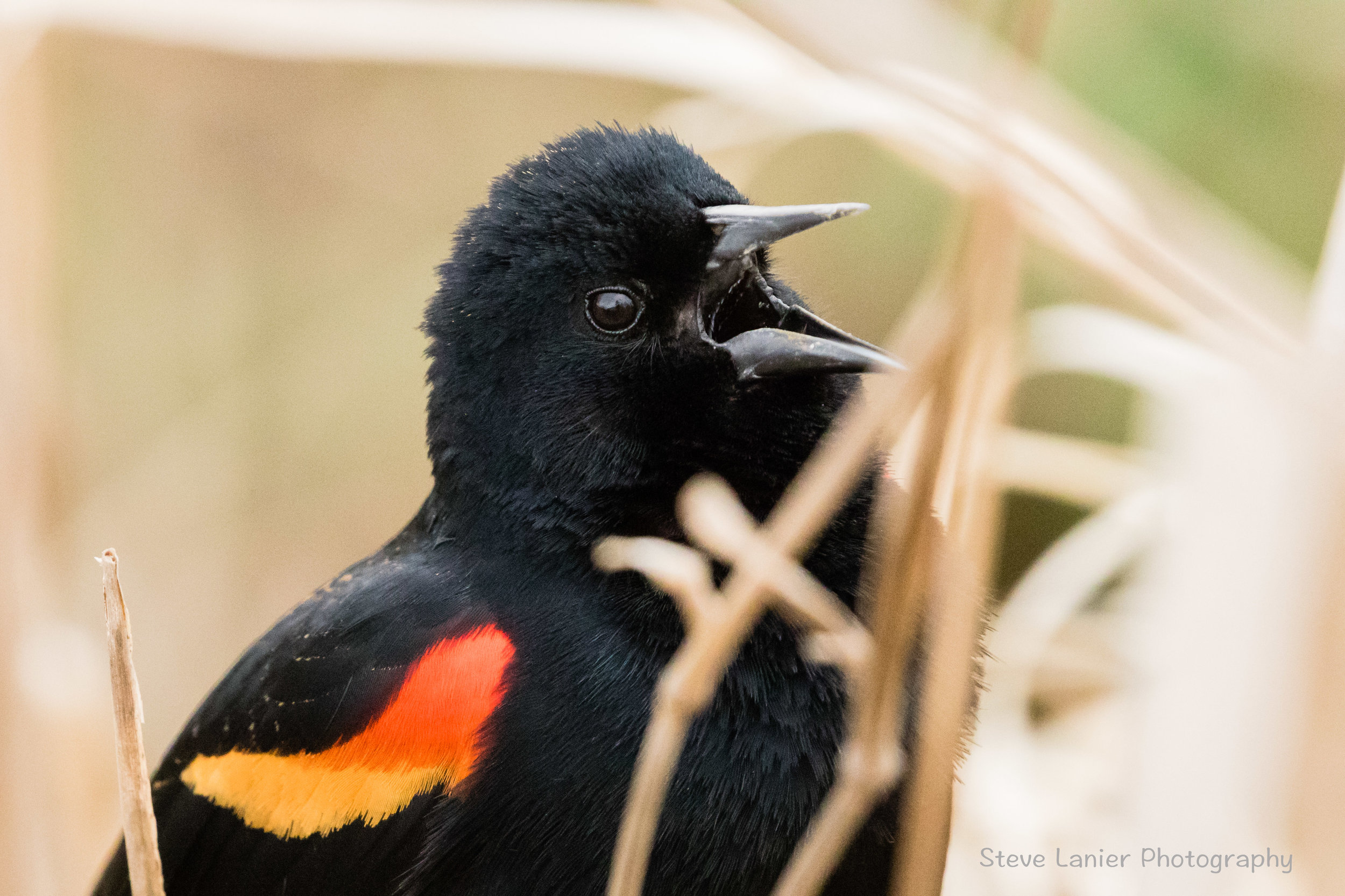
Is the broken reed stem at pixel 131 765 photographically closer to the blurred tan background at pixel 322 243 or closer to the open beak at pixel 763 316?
the open beak at pixel 763 316

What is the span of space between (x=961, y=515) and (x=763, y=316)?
0.40 m

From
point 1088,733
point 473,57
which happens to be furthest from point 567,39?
point 1088,733

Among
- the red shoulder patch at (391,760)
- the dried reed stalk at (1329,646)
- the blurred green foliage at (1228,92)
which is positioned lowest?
the red shoulder patch at (391,760)

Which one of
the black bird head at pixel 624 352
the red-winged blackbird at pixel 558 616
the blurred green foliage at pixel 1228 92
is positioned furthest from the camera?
the blurred green foliage at pixel 1228 92

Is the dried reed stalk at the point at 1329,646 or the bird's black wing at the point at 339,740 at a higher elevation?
the dried reed stalk at the point at 1329,646

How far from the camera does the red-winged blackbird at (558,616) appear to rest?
3.66 ft

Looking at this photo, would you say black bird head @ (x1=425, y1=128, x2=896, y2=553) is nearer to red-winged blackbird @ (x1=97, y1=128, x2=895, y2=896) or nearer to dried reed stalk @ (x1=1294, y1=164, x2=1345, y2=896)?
red-winged blackbird @ (x1=97, y1=128, x2=895, y2=896)

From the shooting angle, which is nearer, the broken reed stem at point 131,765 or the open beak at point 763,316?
the broken reed stem at point 131,765

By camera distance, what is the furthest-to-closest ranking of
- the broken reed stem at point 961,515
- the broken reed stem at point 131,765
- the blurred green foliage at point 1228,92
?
the blurred green foliage at point 1228,92, the broken reed stem at point 131,765, the broken reed stem at point 961,515

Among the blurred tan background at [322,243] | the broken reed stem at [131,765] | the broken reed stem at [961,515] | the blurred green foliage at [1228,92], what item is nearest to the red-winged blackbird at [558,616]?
the broken reed stem at [961,515]

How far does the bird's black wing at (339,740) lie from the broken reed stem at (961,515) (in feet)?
1.42

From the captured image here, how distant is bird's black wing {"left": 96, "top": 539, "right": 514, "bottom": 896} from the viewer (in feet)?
3.90

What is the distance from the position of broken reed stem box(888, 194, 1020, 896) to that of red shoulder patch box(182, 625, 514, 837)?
1.32 ft

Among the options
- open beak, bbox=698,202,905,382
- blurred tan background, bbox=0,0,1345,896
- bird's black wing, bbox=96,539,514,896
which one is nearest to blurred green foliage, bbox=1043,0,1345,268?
blurred tan background, bbox=0,0,1345,896
